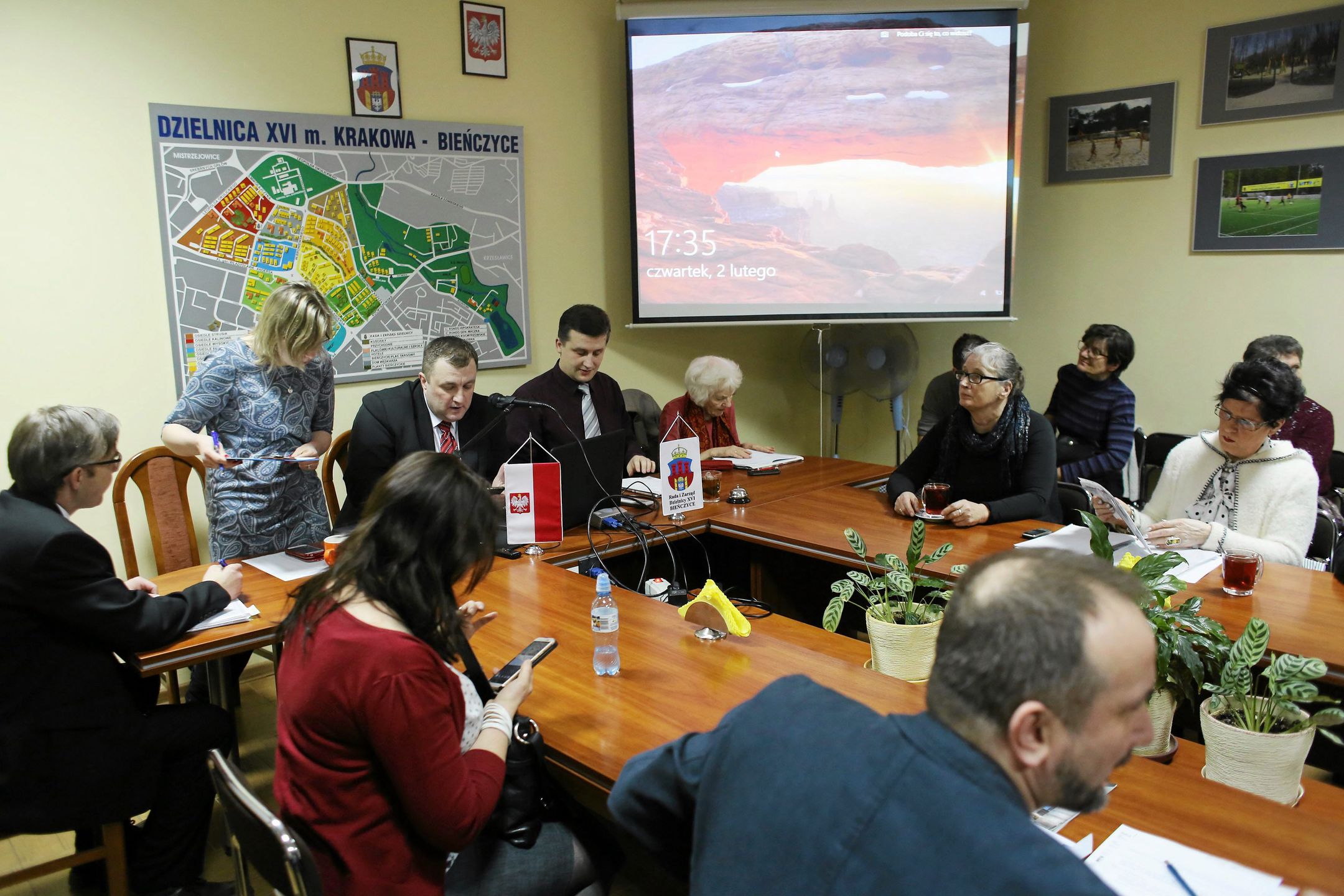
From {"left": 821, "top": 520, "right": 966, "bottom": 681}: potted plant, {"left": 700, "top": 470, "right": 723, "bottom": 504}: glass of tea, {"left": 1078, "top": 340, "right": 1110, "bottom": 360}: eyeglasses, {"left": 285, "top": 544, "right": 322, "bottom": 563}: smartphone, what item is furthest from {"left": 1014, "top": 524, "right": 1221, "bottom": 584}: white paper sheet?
{"left": 285, "top": 544, "right": 322, "bottom": 563}: smartphone

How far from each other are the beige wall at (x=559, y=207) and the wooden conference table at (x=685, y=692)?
1.41 meters

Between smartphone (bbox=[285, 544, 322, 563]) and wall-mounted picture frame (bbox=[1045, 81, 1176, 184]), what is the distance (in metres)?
4.15

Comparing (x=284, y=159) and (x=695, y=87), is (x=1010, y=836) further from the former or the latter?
(x=695, y=87)

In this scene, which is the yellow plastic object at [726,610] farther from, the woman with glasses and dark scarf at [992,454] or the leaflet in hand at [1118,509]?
the woman with glasses and dark scarf at [992,454]

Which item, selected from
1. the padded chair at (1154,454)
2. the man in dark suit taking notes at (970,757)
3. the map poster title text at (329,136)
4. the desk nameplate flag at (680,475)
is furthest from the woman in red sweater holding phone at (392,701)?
the padded chair at (1154,454)

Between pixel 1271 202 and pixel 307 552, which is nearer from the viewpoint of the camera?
pixel 307 552

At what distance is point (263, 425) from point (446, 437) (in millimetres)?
574

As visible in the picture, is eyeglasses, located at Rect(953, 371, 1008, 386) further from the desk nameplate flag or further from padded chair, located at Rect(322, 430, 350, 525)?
padded chair, located at Rect(322, 430, 350, 525)

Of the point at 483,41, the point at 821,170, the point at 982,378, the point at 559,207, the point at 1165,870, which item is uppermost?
the point at 483,41

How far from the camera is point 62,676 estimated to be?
1.95 meters

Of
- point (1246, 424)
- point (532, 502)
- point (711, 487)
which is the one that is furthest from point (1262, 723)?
point (711, 487)

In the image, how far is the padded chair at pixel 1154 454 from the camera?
4520 millimetres

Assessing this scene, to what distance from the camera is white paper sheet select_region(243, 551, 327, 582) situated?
262 cm

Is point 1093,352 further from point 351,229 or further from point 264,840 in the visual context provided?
point 264,840
